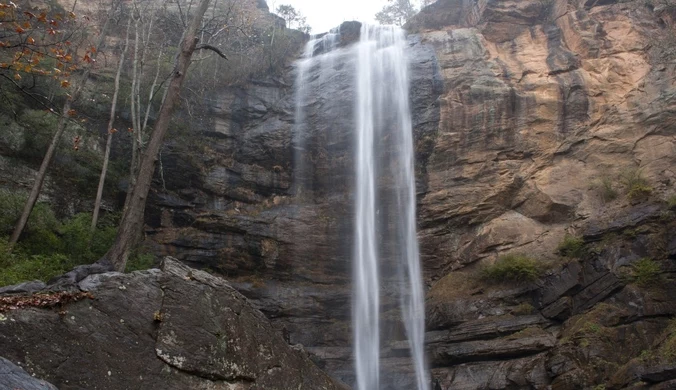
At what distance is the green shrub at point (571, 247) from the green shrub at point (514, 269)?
0.74 meters

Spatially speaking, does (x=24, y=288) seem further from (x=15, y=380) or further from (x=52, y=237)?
(x=52, y=237)

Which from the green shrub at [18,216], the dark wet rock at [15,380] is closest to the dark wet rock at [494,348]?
the dark wet rock at [15,380]

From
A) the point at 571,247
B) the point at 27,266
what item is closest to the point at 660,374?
the point at 571,247

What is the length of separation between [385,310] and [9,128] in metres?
11.8

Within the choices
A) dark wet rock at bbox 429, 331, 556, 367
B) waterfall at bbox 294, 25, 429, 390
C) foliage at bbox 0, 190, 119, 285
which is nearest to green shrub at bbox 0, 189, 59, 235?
foliage at bbox 0, 190, 119, 285

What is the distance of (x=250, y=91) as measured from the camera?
69.5 ft

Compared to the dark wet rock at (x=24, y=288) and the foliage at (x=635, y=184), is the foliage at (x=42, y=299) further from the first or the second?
the foliage at (x=635, y=184)

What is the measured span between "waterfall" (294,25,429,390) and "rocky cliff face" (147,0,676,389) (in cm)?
36

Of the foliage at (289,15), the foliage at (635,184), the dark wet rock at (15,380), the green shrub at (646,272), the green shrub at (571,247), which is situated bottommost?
the dark wet rock at (15,380)

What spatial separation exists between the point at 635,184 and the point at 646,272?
2972mm

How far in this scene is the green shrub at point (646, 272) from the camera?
41.9 feet

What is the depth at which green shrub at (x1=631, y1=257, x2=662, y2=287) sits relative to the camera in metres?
12.8

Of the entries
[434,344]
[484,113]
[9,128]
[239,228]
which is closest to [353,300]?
[434,344]

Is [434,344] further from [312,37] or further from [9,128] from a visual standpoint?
[312,37]
